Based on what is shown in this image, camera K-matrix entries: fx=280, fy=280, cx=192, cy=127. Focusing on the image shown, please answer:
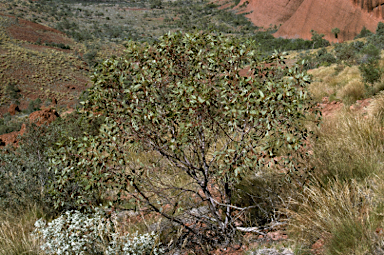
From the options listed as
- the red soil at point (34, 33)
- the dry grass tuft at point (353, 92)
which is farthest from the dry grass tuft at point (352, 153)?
the red soil at point (34, 33)

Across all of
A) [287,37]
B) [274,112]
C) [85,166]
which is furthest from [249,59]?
[287,37]

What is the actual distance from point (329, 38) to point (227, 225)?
3873cm

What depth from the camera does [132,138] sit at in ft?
9.36

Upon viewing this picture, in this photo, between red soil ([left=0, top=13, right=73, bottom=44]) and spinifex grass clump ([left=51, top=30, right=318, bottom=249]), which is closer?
spinifex grass clump ([left=51, top=30, right=318, bottom=249])

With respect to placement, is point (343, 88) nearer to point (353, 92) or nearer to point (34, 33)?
point (353, 92)

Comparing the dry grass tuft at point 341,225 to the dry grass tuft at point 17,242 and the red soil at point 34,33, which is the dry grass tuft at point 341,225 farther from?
the red soil at point 34,33

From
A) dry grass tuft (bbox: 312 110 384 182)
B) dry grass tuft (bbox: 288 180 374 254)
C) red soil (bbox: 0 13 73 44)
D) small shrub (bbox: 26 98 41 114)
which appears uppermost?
red soil (bbox: 0 13 73 44)

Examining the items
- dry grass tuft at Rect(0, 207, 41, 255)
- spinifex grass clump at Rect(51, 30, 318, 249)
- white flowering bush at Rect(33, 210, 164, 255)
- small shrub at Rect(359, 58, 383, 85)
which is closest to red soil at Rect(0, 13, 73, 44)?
dry grass tuft at Rect(0, 207, 41, 255)

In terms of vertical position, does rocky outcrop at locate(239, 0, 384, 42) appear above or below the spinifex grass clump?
above

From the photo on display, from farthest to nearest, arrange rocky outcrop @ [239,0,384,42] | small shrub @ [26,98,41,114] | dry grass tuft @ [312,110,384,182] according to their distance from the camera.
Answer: rocky outcrop @ [239,0,384,42]
small shrub @ [26,98,41,114]
dry grass tuft @ [312,110,384,182]

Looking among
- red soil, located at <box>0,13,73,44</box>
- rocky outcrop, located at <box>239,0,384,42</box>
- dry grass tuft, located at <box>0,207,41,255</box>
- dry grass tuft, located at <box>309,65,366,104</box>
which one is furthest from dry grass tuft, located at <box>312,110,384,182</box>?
red soil, located at <box>0,13,73,44</box>

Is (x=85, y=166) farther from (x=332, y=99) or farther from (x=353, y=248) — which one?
(x=332, y=99)

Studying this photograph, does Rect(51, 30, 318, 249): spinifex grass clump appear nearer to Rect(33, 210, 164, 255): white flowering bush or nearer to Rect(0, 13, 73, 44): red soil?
Rect(33, 210, 164, 255): white flowering bush

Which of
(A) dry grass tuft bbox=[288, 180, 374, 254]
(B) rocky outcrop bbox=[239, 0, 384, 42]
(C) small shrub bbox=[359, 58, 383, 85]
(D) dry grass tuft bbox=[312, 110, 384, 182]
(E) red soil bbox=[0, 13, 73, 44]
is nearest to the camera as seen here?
(A) dry grass tuft bbox=[288, 180, 374, 254]
